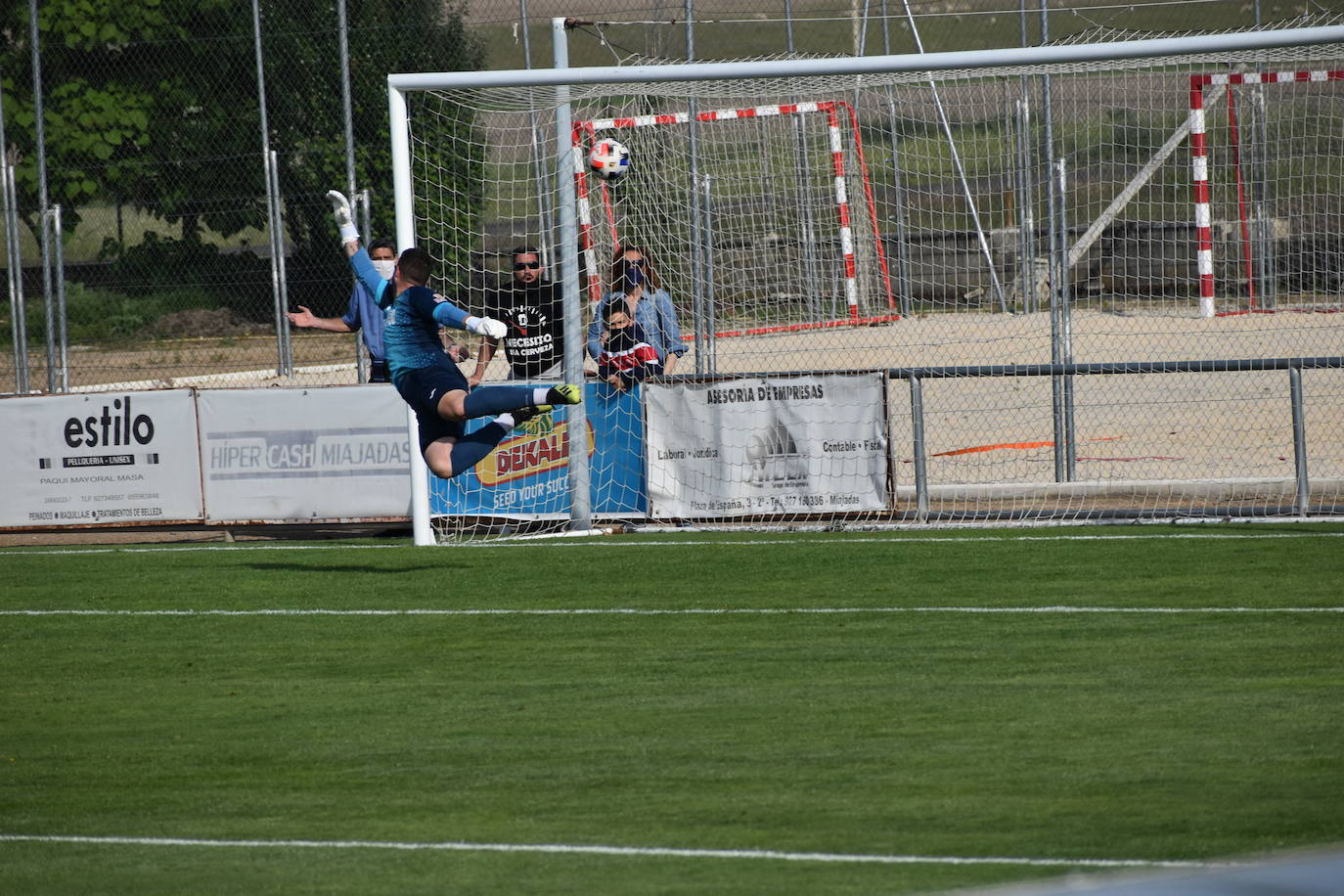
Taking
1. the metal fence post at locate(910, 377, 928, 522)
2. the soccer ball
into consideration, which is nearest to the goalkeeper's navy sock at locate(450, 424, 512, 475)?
the metal fence post at locate(910, 377, 928, 522)

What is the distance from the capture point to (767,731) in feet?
23.1

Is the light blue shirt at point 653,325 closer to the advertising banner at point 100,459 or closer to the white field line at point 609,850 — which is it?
the advertising banner at point 100,459

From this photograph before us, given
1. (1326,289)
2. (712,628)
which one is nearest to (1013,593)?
(712,628)

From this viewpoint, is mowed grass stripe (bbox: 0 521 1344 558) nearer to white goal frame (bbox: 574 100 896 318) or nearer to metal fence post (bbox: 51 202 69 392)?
white goal frame (bbox: 574 100 896 318)

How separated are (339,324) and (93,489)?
2601 mm

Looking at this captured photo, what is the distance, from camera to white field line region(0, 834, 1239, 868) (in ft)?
16.7

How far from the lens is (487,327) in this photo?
10.4 metres

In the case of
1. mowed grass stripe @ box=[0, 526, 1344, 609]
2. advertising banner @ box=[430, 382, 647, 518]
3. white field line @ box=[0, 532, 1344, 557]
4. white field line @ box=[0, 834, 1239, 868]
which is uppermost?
advertising banner @ box=[430, 382, 647, 518]

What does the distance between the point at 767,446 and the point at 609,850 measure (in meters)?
8.14

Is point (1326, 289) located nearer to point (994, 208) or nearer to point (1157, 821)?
point (994, 208)

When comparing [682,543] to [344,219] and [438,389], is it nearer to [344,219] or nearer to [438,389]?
[438,389]

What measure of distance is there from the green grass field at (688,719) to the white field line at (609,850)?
18 millimetres

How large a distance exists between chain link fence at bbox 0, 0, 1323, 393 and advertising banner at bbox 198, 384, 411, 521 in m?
4.48

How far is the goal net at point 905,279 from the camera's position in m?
13.4
